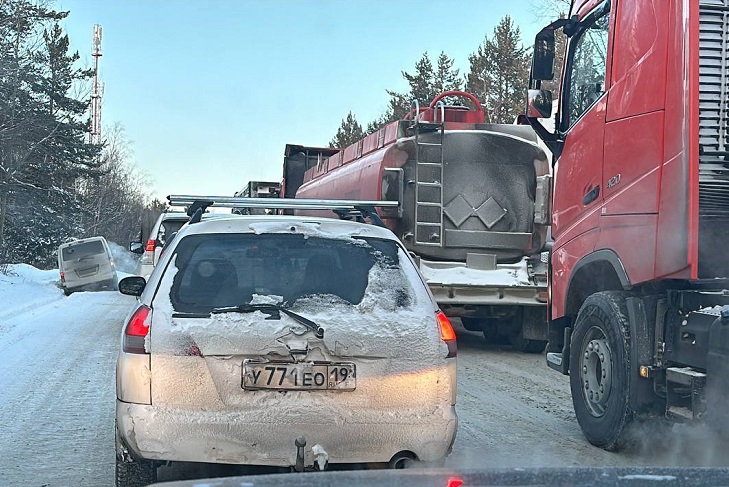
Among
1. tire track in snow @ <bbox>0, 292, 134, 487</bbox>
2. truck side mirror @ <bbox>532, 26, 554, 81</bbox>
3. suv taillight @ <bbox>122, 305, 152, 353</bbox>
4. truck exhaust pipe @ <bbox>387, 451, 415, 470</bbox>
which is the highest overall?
truck side mirror @ <bbox>532, 26, 554, 81</bbox>

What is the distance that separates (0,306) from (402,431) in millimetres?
15518

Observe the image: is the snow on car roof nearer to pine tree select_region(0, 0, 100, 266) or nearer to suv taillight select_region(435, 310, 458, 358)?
suv taillight select_region(435, 310, 458, 358)

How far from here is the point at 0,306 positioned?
17.2m

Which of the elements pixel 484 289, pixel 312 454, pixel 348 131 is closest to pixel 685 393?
pixel 312 454

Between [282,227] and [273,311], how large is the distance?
0.71 metres

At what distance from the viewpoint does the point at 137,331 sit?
384 cm

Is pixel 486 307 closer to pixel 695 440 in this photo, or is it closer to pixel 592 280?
pixel 592 280

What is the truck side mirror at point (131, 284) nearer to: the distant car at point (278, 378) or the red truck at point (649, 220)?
the distant car at point (278, 378)

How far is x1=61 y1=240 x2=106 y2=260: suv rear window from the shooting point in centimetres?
2556

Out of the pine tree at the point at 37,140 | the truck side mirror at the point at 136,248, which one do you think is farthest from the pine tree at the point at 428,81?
the truck side mirror at the point at 136,248

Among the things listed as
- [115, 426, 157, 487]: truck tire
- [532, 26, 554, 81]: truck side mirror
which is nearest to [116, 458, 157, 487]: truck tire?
[115, 426, 157, 487]: truck tire

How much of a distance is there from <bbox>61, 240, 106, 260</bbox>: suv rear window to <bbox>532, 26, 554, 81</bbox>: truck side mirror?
860 inches

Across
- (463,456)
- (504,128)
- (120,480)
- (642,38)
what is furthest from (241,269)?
(504,128)

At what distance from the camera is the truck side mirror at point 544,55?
20.4ft
